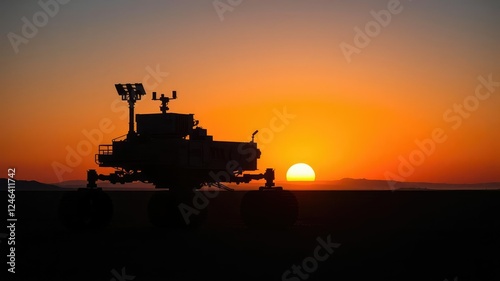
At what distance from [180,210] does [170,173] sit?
5.75 feet

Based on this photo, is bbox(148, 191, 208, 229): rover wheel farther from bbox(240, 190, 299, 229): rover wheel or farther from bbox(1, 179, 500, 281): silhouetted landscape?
bbox(240, 190, 299, 229): rover wheel

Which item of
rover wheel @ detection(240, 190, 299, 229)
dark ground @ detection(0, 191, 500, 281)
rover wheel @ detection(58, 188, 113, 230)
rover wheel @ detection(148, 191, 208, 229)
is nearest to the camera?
dark ground @ detection(0, 191, 500, 281)

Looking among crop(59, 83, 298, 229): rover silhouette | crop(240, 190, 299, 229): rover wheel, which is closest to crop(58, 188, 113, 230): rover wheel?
crop(59, 83, 298, 229): rover silhouette

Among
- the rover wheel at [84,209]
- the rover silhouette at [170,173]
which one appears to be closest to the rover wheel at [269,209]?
the rover silhouette at [170,173]

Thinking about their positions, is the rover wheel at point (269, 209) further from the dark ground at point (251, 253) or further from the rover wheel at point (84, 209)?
the rover wheel at point (84, 209)

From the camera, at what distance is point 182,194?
109 feet

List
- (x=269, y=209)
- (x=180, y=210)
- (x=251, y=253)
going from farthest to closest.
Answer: (x=269, y=209), (x=180, y=210), (x=251, y=253)

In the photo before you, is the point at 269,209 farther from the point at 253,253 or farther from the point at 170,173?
the point at 253,253

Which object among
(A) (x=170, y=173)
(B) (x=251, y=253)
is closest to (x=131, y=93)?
(A) (x=170, y=173)

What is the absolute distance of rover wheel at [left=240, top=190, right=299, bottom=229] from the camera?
112 feet

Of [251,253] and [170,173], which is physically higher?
[170,173]

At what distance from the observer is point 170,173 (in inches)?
1320

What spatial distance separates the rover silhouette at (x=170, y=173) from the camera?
32.6m

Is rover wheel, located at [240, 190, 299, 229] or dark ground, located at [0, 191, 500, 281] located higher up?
rover wheel, located at [240, 190, 299, 229]
